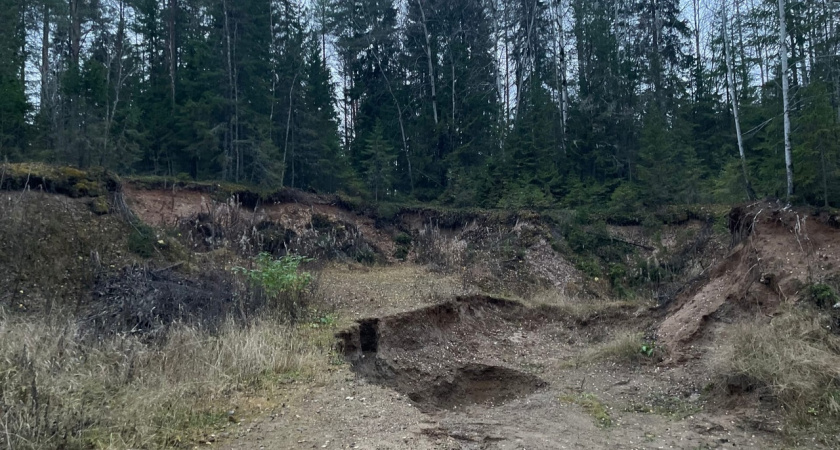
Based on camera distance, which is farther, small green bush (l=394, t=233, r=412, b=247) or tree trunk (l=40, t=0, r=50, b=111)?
tree trunk (l=40, t=0, r=50, b=111)

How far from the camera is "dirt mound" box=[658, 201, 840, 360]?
29.9 ft

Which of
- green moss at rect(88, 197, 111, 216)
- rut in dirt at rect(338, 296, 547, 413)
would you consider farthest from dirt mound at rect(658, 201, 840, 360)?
green moss at rect(88, 197, 111, 216)

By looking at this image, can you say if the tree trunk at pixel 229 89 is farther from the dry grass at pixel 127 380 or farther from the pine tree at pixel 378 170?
the dry grass at pixel 127 380

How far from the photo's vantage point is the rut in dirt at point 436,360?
9.38 meters

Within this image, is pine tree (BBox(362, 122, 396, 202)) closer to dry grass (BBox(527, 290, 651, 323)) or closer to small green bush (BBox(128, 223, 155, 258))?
dry grass (BBox(527, 290, 651, 323))

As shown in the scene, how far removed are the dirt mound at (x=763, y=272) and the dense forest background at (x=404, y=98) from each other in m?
5.05

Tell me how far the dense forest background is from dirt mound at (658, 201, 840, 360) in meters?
5.05

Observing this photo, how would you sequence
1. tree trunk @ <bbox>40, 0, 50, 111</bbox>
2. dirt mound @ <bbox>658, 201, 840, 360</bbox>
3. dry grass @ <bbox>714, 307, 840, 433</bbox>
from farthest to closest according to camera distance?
tree trunk @ <bbox>40, 0, 50, 111</bbox>
dirt mound @ <bbox>658, 201, 840, 360</bbox>
dry grass @ <bbox>714, 307, 840, 433</bbox>

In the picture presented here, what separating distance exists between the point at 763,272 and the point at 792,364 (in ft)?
9.93

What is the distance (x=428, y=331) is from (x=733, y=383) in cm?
537

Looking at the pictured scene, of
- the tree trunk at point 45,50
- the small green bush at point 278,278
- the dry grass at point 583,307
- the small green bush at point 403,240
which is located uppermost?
the tree trunk at point 45,50

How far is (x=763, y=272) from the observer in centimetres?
970

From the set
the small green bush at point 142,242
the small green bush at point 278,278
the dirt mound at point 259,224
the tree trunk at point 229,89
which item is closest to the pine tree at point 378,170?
the dirt mound at point 259,224

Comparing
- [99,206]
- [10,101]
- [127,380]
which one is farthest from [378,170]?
[127,380]
